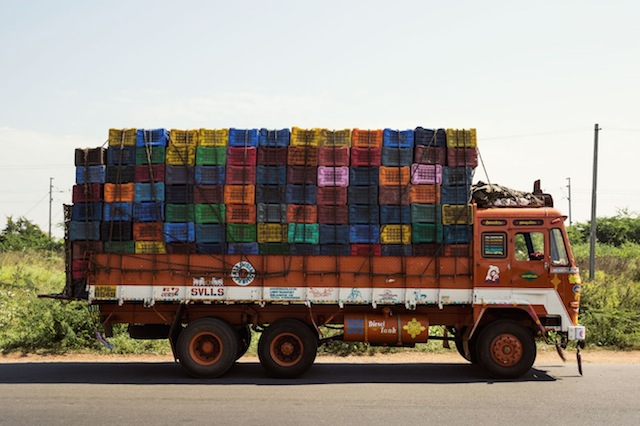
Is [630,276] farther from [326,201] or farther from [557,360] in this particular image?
[326,201]

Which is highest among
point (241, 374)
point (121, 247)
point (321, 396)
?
point (121, 247)

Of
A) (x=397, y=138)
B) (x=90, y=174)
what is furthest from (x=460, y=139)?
(x=90, y=174)

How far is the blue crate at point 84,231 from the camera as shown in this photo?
11.9 meters

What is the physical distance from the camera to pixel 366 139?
11.9 m

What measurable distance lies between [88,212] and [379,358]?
6.59 m

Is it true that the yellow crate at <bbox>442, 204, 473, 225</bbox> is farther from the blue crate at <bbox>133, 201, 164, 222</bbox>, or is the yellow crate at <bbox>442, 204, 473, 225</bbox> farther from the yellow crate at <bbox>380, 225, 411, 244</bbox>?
the blue crate at <bbox>133, 201, 164, 222</bbox>

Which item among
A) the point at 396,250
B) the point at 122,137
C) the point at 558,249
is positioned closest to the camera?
the point at 558,249

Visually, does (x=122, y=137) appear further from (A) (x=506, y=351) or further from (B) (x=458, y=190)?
(A) (x=506, y=351)

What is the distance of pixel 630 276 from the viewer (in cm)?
2381

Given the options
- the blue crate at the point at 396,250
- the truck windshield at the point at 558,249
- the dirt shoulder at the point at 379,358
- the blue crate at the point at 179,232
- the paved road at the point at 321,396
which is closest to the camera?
the paved road at the point at 321,396

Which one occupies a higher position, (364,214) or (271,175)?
(271,175)

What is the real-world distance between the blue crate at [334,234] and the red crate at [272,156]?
54.7 inches

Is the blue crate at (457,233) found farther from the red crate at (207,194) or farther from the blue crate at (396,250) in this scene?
the red crate at (207,194)

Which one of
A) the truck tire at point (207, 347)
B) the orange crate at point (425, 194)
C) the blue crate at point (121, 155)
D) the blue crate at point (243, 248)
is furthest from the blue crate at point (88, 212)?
the orange crate at point (425, 194)
